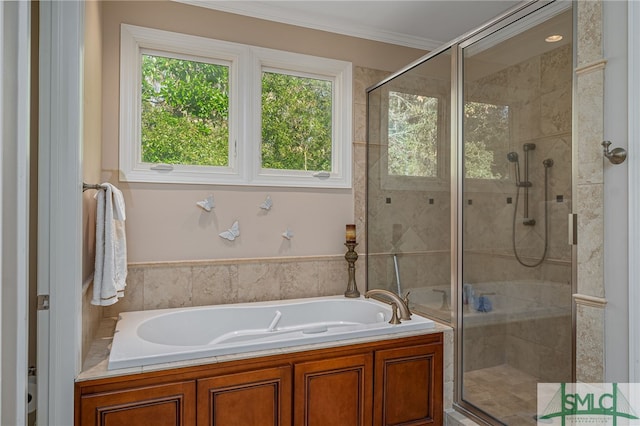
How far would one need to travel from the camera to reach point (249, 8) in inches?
111

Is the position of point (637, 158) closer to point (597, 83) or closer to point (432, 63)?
point (597, 83)

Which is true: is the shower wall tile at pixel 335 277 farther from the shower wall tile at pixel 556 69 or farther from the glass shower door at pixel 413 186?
the shower wall tile at pixel 556 69

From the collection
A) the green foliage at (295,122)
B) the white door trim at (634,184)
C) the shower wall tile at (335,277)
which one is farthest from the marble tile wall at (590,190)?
the green foliage at (295,122)

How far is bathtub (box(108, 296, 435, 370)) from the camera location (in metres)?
1.84

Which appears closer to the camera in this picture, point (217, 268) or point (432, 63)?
point (432, 63)

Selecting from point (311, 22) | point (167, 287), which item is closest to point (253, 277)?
point (167, 287)

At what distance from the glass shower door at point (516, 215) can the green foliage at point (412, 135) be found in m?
0.27

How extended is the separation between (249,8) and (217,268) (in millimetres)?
1865

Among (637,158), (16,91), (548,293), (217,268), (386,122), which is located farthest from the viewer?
(386,122)

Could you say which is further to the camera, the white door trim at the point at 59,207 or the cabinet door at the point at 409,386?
the cabinet door at the point at 409,386

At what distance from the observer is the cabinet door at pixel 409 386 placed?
83.7 inches

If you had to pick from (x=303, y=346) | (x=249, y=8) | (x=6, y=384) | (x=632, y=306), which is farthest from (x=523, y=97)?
(x=6, y=384)

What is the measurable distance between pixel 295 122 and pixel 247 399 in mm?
2020

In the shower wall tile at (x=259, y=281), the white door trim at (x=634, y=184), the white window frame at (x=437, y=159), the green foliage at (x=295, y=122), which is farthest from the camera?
the green foliage at (x=295, y=122)
